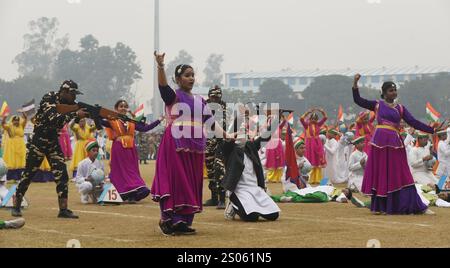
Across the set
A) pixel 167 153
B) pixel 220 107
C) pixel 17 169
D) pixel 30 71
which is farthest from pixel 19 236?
pixel 30 71

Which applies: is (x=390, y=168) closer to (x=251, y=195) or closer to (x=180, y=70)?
(x=251, y=195)

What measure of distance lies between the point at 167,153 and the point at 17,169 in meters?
13.1

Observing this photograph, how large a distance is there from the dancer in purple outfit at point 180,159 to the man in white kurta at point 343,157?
1224 centimetres

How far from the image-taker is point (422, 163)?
1595 cm

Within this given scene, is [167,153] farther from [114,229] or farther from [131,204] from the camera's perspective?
[131,204]

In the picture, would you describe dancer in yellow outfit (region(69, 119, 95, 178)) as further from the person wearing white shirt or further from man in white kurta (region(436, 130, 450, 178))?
man in white kurta (region(436, 130, 450, 178))

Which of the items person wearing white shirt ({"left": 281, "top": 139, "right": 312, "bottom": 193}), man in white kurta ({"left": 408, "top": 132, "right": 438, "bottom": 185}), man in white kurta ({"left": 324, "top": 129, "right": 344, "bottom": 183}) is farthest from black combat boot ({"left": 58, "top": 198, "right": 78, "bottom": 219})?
man in white kurta ({"left": 324, "top": 129, "right": 344, "bottom": 183})

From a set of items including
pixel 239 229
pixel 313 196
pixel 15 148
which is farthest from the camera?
pixel 15 148

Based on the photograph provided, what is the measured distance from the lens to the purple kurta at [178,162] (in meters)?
9.36

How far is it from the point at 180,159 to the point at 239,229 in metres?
1.23

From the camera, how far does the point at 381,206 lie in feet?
39.4

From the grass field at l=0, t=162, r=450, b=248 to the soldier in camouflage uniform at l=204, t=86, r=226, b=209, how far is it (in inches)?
15.7

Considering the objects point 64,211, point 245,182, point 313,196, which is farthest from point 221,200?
point 64,211

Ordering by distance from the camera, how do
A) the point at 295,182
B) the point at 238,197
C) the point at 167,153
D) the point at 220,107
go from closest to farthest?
the point at 167,153, the point at 238,197, the point at 220,107, the point at 295,182
